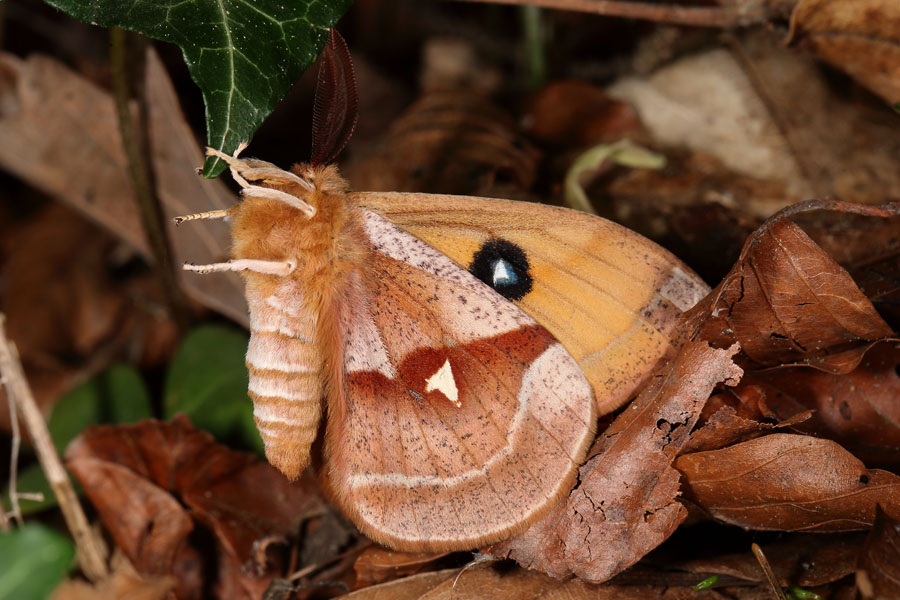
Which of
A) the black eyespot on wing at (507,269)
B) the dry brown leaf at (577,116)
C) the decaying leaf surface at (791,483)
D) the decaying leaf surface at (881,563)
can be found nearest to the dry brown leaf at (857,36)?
the dry brown leaf at (577,116)

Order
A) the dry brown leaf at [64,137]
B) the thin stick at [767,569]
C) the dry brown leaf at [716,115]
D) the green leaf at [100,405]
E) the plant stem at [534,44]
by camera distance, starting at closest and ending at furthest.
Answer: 1. the thin stick at [767,569]
2. the green leaf at [100,405]
3. the dry brown leaf at [716,115]
4. the dry brown leaf at [64,137]
5. the plant stem at [534,44]

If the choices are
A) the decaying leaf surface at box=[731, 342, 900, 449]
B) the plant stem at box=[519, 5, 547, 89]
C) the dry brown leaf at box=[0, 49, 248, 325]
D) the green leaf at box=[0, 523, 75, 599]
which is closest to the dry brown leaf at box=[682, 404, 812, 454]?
the decaying leaf surface at box=[731, 342, 900, 449]

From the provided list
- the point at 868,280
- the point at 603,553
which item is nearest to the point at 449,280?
the point at 603,553

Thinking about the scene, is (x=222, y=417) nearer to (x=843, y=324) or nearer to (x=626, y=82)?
(x=843, y=324)

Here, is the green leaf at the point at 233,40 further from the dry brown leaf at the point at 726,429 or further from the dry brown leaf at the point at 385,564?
the dry brown leaf at the point at 726,429

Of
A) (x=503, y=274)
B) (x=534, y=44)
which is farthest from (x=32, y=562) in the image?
(x=534, y=44)

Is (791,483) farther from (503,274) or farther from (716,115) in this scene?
(716,115)
